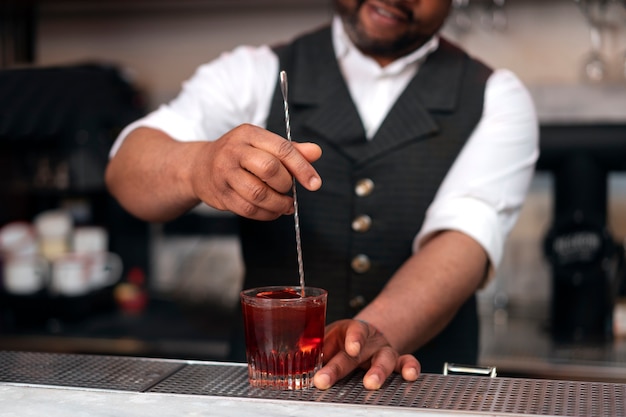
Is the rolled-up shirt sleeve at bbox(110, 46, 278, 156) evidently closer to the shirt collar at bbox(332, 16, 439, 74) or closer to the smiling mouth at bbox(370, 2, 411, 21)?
the shirt collar at bbox(332, 16, 439, 74)

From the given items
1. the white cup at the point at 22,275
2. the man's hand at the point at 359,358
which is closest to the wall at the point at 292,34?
the white cup at the point at 22,275

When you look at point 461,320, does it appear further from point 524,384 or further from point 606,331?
point 606,331

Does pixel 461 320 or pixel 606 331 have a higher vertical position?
pixel 461 320

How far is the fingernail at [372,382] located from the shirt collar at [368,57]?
2.96 feet

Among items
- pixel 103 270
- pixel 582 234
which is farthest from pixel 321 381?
pixel 103 270

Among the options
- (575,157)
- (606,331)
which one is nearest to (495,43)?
(575,157)

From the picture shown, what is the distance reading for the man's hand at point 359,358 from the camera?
1039 mm

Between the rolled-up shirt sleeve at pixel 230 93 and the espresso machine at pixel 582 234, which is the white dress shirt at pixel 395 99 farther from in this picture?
the espresso machine at pixel 582 234

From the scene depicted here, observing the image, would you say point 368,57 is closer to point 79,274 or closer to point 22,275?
point 79,274

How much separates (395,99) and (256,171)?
0.78m

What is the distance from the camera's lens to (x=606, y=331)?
2746 mm

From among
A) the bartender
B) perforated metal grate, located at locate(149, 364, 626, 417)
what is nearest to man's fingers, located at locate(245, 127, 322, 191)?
perforated metal grate, located at locate(149, 364, 626, 417)

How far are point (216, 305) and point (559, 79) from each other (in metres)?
1.37

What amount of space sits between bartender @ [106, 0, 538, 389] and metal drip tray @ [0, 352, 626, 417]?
452 mm
